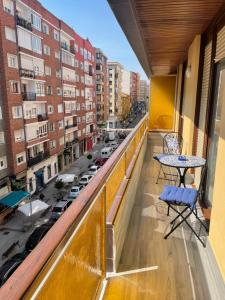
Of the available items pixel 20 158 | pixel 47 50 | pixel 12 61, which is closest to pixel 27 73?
pixel 12 61

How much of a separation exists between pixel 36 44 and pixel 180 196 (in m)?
17.8

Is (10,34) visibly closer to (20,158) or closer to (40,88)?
(40,88)

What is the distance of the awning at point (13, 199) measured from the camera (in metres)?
13.6

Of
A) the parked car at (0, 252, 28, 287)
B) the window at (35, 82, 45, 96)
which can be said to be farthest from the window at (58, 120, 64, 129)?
the parked car at (0, 252, 28, 287)

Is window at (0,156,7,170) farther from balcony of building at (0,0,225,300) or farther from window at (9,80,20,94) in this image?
balcony of building at (0,0,225,300)

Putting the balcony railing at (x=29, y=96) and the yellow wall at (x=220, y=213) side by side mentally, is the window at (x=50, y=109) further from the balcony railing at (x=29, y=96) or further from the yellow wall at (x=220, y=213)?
the yellow wall at (x=220, y=213)

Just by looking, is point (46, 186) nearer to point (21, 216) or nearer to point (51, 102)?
point (21, 216)

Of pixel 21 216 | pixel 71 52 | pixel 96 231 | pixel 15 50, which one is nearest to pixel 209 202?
pixel 96 231

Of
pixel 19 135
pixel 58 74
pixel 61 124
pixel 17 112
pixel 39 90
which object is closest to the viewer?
pixel 17 112

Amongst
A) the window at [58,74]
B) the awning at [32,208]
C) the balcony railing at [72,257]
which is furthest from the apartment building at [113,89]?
the balcony railing at [72,257]

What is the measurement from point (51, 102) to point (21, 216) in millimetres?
9912

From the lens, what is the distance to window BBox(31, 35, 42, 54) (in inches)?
668

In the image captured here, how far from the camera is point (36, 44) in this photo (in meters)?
17.5

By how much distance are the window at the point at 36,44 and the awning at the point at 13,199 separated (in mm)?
9948
